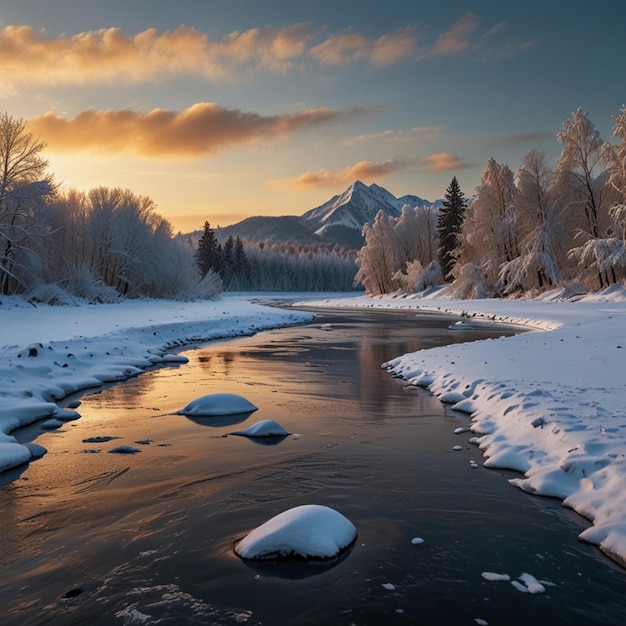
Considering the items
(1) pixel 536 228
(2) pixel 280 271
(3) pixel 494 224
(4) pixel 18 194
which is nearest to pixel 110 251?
(4) pixel 18 194

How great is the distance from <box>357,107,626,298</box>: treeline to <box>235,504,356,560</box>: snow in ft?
117

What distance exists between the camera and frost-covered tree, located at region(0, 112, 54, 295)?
35250 millimetres

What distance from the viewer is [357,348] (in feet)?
67.7

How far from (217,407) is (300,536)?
18.2 feet

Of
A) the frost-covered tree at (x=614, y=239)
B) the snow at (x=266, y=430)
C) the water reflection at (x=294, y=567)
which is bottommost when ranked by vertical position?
the water reflection at (x=294, y=567)

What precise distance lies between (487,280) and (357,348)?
114 feet

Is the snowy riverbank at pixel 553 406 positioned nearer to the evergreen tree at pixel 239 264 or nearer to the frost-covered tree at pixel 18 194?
the frost-covered tree at pixel 18 194

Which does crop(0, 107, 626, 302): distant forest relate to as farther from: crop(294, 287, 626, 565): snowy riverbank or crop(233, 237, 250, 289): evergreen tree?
crop(233, 237, 250, 289): evergreen tree

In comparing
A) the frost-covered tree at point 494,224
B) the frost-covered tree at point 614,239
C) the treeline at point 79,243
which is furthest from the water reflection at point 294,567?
the frost-covered tree at point 494,224

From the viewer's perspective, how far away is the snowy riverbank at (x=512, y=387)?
5748 mm

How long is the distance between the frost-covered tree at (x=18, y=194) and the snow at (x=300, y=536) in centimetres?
3605

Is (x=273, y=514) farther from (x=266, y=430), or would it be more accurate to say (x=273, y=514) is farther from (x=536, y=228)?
(x=536, y=228)

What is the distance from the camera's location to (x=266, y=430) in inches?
322

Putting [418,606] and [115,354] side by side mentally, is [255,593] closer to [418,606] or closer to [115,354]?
[418,606]
